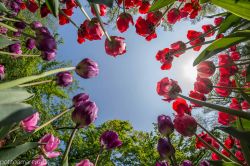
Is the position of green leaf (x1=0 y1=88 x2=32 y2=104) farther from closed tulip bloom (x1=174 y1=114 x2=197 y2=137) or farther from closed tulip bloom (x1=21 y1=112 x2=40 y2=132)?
closed tulip bloom (x1=174 y1=114 x2=197 y2=137)

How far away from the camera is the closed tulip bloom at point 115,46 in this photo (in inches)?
62.8

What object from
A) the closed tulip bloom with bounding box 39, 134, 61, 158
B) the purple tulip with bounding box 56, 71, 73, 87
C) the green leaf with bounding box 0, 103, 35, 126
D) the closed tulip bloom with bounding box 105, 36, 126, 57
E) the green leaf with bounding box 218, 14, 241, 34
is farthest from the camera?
the closed tulip bloom with bounding box 105, 36, 126, 57

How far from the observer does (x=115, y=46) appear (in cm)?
159

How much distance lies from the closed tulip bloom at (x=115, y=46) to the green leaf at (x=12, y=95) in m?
0.79

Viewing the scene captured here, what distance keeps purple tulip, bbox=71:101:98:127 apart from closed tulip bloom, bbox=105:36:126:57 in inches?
18.4

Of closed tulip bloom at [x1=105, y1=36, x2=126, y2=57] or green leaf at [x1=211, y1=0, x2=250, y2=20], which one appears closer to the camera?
green leaf at [x1=211, y1=0, x2=250, y2=20]

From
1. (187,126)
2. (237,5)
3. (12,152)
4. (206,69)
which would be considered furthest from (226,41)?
(206,69)

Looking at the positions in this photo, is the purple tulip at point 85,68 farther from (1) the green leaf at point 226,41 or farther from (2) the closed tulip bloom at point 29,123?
(1) the green leaf at point 226,41

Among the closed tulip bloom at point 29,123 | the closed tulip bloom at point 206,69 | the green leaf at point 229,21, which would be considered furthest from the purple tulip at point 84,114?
the closed tulip bloom at point 206,69

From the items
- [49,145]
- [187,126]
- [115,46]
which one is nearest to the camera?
[187,126]

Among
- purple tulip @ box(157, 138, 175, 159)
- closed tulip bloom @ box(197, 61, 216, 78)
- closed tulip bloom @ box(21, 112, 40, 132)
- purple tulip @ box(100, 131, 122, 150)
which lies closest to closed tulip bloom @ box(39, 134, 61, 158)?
closed tulip bloom @ box(21, 112, 40, 132)

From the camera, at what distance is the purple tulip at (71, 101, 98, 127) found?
1138mm

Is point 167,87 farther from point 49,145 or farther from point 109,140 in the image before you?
point 49,145

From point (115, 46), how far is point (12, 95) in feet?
2.83
